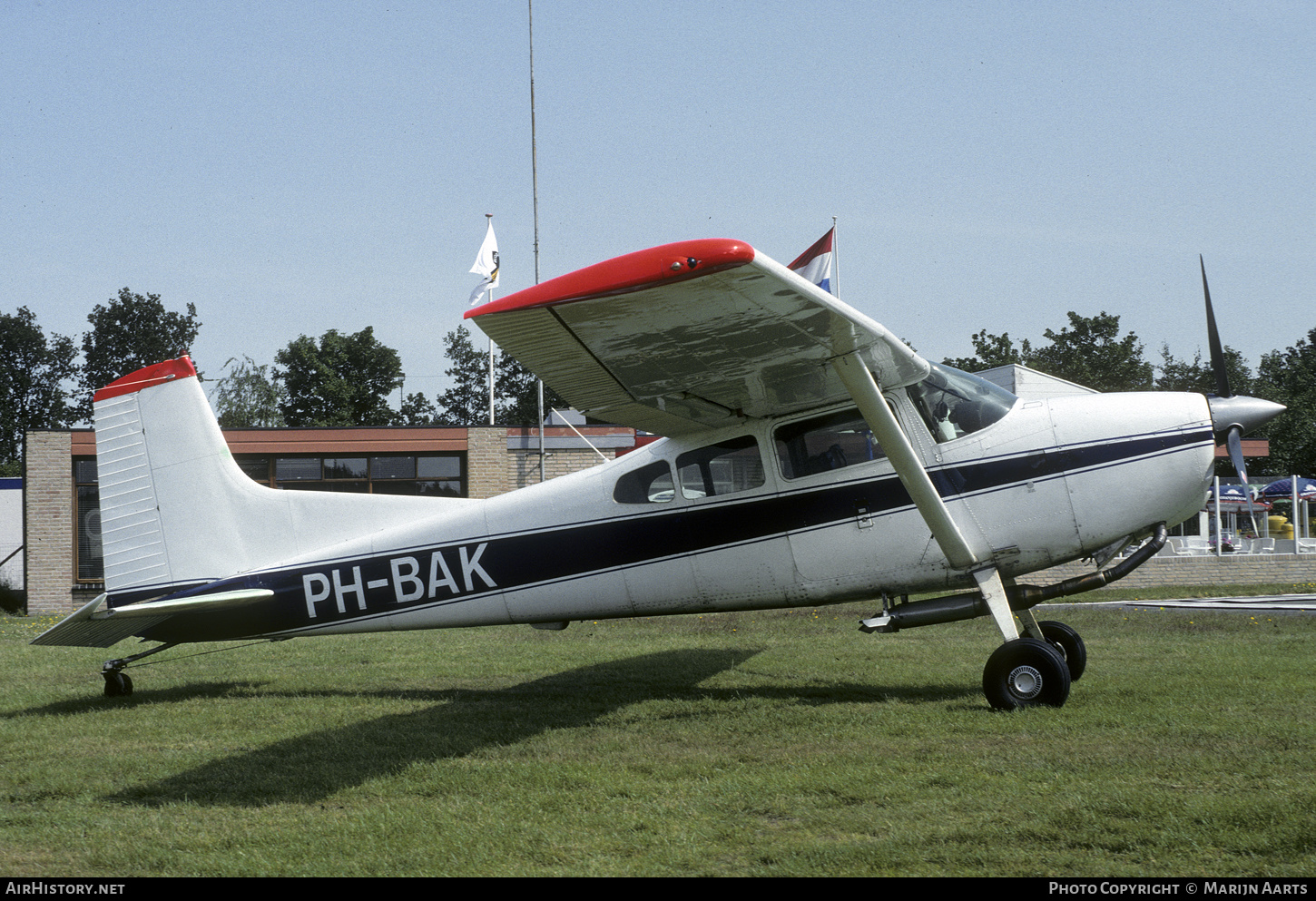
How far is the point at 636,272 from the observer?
15.3ft

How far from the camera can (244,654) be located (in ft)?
38.7

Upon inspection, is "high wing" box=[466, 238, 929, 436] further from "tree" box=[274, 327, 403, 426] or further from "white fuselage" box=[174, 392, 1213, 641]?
"tree" box=[274, 327, 403, 426]

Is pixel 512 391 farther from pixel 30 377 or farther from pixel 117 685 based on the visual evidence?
pixel 117 685

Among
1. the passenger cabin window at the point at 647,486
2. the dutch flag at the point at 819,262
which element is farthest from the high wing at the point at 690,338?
the dutch flag at the point at 819,262

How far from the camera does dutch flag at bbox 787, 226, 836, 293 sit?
1978 centimetres

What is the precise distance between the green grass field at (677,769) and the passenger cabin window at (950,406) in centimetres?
202

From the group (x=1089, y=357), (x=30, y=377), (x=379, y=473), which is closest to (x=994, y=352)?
(x=1089, y=357)

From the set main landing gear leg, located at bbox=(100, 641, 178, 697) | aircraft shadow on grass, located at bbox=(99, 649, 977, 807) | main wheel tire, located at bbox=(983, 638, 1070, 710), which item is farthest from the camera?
main landing gear leg, located at bbox=(100, 641, 178, 697)

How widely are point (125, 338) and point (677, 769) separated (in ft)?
298

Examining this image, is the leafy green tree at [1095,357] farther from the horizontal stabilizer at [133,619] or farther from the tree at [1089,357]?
the horizontal stabilizer at [133,619]

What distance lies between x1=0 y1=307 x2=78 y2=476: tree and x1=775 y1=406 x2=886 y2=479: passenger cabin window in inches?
3508

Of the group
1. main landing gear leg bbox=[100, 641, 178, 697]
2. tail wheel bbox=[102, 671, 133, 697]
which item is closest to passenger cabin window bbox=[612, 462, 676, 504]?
main landing gear leg bbox=[100, 641, 178, 697]

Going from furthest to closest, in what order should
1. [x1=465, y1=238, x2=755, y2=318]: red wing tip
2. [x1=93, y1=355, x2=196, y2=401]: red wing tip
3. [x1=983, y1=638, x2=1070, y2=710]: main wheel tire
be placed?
[x1=93, y1=355, x2=196, y2=401]: red wing tip < [x1=983, y1=638, x2=1070, y2=710]: main wheel tire < [x1=465, y1=238, x2=755, y2=318]: red wing tip
